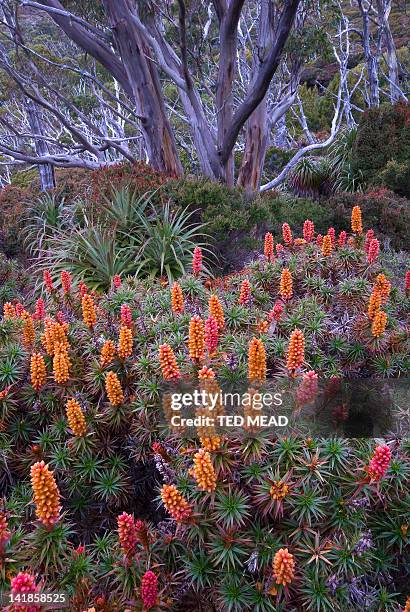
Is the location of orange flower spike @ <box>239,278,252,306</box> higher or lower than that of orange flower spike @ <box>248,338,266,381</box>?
higher

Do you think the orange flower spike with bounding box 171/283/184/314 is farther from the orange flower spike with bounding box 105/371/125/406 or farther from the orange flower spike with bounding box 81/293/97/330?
the orange flower spike with bounding box 105/371/125/406

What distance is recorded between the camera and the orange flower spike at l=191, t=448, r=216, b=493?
2.03 meters

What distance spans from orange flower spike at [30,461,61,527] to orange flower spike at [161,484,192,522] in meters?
0.42

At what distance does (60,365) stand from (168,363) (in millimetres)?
657

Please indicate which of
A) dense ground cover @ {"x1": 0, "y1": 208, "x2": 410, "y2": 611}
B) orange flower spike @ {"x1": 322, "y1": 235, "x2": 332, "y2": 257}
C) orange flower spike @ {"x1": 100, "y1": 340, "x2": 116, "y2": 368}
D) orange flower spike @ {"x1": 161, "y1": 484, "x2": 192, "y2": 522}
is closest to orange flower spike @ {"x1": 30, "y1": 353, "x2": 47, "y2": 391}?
dense ground cover @ {"x1": 0, "y1": 208, "x2": 410, "y2": 611}

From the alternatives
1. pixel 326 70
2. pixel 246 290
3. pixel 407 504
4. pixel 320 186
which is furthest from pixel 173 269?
pixel 326 70

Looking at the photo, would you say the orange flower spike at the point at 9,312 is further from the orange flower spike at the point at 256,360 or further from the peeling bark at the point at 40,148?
the peeling bark at the point at 40,148

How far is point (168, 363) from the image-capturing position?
8.21ft

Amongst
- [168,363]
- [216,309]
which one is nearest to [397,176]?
[216,309]

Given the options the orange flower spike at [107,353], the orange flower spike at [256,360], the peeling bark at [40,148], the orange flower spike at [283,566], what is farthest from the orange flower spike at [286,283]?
the peeling bark at [40,148]

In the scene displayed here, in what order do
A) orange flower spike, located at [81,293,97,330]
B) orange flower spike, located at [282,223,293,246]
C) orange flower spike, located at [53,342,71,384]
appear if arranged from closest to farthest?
orange flower spike, located at [53,342,71,384] → orange flower spike, located at [81,293,97,330] → orange flower spike, located at [282,223,293,246]

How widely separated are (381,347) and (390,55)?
14.2m

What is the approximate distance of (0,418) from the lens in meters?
2.91

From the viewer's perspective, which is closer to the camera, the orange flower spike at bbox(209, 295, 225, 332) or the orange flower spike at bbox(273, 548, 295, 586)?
the orange flower spike at bbox(273, 548, 295, 586)
